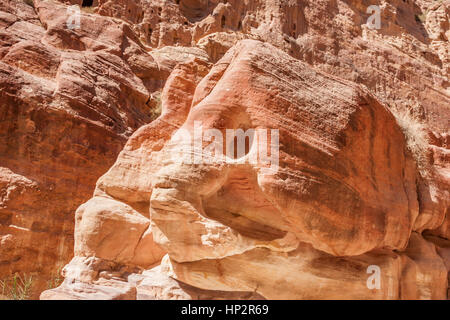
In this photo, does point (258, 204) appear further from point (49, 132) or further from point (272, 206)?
point (49, 132)

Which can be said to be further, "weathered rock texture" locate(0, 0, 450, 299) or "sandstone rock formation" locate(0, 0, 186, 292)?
"sandstone rock formation" locate(0, 0, 186, 292)

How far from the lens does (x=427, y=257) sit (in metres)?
5.74

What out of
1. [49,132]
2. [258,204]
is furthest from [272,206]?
[49,132]

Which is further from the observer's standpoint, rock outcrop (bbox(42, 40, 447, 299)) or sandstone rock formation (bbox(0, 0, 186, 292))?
sandstone rock formation (bbox(0, 0, 186, 292))

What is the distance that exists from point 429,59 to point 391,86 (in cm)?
401

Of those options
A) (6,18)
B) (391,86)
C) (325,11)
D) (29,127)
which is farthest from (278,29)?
(29,127)

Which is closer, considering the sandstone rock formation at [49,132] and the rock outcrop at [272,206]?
the rock outcrop at [272,206]

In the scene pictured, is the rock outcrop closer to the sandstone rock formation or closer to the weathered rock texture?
the weathered rock texture

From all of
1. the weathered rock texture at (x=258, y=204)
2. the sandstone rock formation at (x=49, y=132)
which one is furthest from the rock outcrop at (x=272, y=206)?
the sandstone rock formation at (x=49, y=132)

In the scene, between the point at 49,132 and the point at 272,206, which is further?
the point at 49,132

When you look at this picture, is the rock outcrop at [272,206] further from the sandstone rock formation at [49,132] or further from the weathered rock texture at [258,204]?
the sandstone rock formation at [49,132]

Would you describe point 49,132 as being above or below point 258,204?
above

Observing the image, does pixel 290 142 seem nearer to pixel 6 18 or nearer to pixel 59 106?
pixel 59 106

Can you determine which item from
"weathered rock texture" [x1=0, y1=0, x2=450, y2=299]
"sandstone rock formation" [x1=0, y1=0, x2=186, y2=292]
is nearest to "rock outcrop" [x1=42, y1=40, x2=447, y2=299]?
"weathered rock texture" [x1=0, y1=0, x2=450, y2=299]
